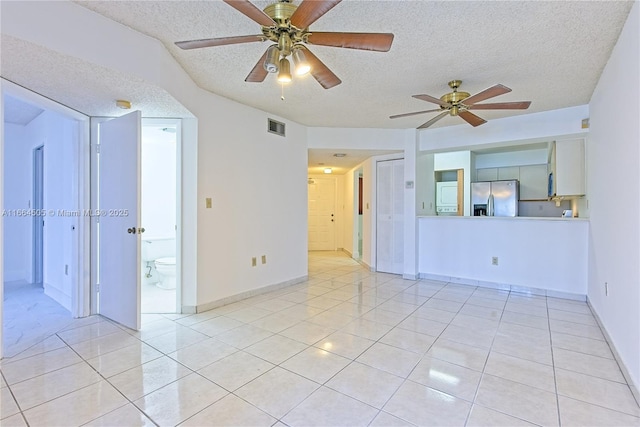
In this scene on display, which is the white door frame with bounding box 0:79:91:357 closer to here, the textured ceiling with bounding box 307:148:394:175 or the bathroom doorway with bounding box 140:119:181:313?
the bathroom doorway with bounding box 140:119:181:313

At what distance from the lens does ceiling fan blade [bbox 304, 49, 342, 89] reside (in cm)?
203

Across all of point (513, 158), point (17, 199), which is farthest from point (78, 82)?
point (513, 158)

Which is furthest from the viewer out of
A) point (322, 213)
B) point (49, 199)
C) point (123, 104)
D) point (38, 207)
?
point (322, 213)

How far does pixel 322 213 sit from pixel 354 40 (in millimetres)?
6976

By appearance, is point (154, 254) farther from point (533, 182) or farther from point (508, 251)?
point (533, 182)

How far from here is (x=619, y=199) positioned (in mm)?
2311

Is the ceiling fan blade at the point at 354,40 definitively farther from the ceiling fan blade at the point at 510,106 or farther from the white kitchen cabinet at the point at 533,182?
the white kitchen cabinet at the point at 533,182

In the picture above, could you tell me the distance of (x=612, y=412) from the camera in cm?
173

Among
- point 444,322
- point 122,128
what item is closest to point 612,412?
point 444,322

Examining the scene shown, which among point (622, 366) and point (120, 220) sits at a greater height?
point (120, 220)

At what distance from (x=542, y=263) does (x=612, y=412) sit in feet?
9.24

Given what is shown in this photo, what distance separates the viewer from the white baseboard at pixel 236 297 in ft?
11.1

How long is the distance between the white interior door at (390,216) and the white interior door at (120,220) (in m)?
3.93

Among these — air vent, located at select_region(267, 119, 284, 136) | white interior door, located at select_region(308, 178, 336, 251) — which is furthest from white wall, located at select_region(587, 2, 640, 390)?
white interior door, located at select_region(308, 178, 336, 251)
